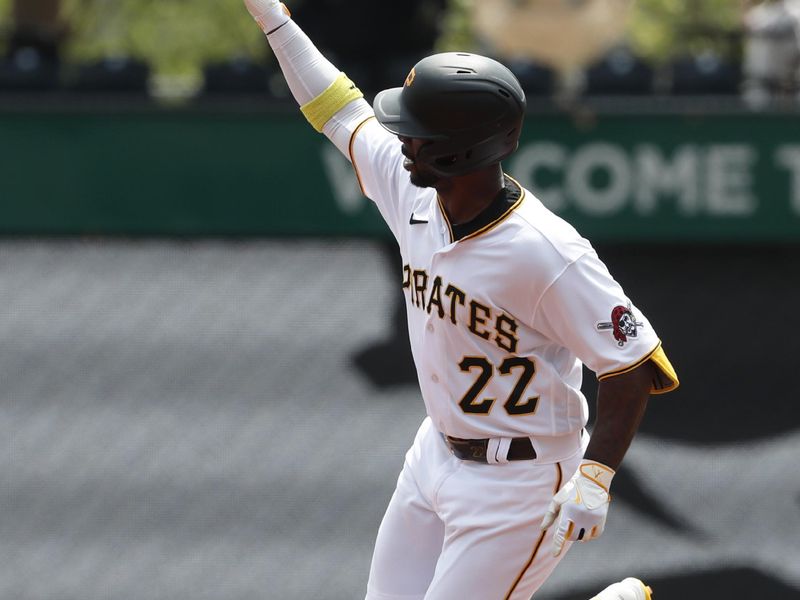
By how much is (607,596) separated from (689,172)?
1.81 m

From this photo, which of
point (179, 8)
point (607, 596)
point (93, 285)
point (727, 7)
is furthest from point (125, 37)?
point (607, 596)

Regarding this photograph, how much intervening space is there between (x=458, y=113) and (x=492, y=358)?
551mm

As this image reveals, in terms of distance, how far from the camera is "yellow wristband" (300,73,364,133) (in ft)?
11.5

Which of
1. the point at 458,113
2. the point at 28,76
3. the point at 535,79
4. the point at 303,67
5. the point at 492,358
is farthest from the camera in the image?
the point at 535,79

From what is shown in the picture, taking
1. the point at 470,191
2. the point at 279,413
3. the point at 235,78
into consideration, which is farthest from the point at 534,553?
the point at 235,78

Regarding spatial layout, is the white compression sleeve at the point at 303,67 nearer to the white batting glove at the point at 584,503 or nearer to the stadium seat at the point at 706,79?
the white batting glove at the point at 584,503

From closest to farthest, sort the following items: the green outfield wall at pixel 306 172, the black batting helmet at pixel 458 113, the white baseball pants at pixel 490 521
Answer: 1. the black batting helmet at pixel 458 113
2. the white baseball pants at pixel 490 521
3. the green outfield wall at pixel 306 172

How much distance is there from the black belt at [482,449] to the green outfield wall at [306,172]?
1.78m

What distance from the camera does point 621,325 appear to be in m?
2.90

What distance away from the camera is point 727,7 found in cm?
1438

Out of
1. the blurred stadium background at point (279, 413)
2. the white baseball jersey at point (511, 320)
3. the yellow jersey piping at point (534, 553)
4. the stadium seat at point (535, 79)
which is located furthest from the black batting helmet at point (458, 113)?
the stadium seat at point (535, 79)

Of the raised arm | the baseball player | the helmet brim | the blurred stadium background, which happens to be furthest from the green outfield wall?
the helmet brim

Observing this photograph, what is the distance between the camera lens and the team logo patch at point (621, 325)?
2889 mm

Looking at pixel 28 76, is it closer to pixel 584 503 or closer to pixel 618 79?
pixel 618 79
